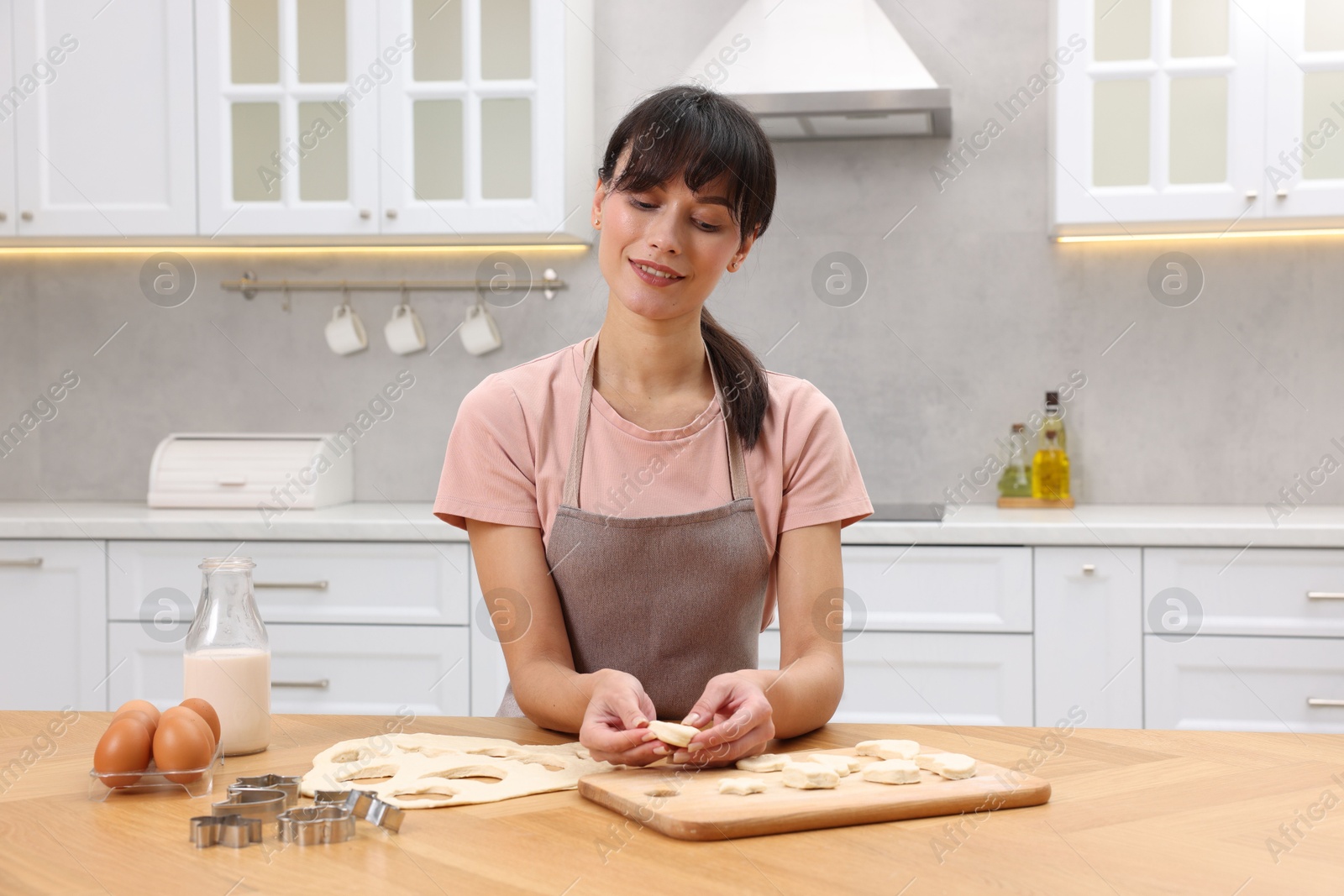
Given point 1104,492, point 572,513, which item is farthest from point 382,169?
point 1104,492

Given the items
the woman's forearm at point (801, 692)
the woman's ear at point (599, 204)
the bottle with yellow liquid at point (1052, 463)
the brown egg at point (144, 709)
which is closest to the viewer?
the brown egg at point (144, 709)

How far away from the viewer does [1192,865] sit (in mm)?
749

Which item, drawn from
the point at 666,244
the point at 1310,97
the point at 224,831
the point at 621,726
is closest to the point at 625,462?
the point at 666,244

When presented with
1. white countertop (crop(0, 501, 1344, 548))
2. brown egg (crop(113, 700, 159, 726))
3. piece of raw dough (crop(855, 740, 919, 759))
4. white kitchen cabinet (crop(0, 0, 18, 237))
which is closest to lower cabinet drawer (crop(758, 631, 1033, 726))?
white countertop (crop(0, 501, 1344, 548))

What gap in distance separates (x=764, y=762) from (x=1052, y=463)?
203cm

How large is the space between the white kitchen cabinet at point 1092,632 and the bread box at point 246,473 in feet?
5.46

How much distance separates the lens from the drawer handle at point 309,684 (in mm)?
2484

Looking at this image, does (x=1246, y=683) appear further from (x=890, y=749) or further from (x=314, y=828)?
(x=314, y=828)

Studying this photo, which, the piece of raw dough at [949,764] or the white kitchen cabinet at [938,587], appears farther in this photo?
the white kitchen cabinet at [938,587]

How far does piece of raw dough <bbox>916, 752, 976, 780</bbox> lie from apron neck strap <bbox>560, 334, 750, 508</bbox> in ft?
1.44

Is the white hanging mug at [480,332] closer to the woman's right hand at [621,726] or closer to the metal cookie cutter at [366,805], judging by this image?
the woman's right hand at [621,726]

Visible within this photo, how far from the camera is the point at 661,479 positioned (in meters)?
1.33

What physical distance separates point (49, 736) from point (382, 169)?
1.85m

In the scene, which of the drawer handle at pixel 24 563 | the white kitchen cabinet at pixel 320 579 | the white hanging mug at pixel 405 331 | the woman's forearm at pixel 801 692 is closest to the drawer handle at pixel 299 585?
the white kitchen cabinet at pixel 320 579
